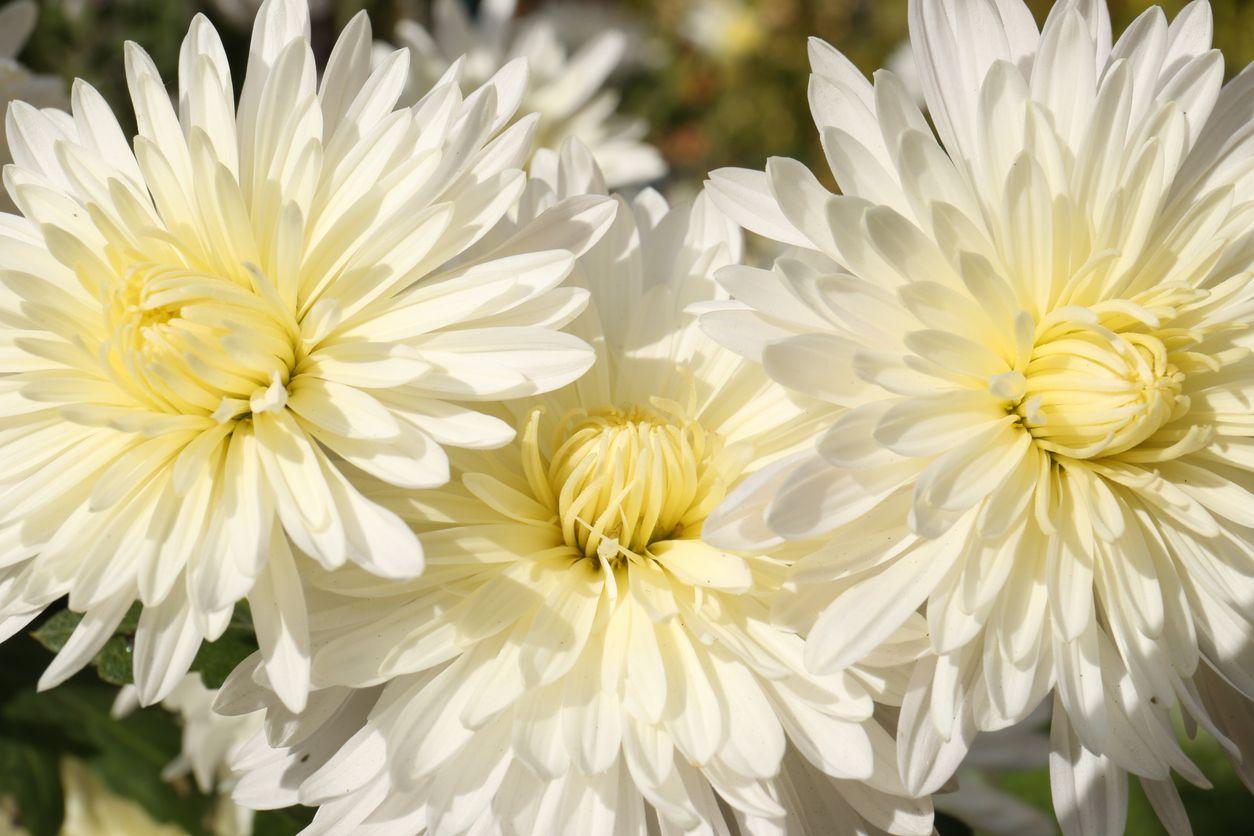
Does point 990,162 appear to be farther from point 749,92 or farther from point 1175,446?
point 749,92

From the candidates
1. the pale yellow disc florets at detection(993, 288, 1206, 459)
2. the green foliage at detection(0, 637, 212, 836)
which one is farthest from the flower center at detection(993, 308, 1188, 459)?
the green foliage at detection(0, 637, 212, 836)

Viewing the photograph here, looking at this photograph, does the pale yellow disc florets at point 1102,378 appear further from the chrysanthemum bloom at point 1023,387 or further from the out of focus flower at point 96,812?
the out of focus flower at point 96,812

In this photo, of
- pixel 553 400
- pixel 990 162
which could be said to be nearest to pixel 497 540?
pixel 553 400

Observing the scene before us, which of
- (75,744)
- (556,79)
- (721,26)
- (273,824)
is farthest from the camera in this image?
(721,26)

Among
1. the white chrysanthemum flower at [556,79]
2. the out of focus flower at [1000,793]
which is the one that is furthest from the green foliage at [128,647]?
the white chrysanthemum flower at [556,79]

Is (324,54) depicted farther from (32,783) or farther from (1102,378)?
(1102,378)

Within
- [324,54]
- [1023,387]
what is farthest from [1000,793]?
[324,54]
